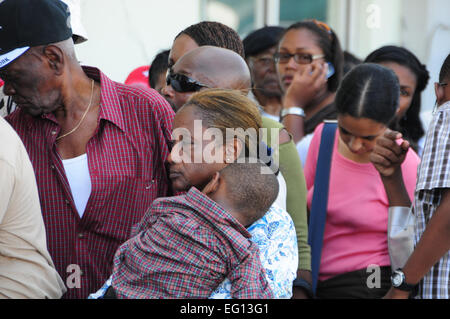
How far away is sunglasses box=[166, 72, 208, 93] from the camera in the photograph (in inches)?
108

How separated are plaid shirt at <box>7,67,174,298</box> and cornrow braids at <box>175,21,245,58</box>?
1.79ft

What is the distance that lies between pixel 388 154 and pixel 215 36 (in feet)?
3.23

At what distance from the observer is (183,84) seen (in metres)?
2.77

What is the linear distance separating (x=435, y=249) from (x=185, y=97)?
120 cm

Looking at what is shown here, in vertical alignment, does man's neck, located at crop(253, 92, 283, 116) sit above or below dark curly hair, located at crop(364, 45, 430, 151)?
below

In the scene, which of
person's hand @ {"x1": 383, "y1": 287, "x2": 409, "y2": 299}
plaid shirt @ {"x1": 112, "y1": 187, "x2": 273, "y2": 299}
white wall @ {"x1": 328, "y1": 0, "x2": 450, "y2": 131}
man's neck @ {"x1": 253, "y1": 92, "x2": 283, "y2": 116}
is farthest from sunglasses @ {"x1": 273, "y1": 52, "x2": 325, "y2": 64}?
white wall @ {"x1": 328, "y1": 0, "x2": 450, "y2": 131}

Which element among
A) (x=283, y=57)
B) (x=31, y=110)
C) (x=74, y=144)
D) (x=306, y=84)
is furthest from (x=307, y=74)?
(x=31, y=110)

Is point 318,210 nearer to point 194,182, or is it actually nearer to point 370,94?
point 370,94

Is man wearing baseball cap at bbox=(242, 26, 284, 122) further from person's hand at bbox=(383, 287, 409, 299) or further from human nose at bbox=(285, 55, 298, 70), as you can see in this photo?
person's hand at bbox=(383, 287, 409, 299)

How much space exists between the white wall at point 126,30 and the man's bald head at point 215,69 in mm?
2847

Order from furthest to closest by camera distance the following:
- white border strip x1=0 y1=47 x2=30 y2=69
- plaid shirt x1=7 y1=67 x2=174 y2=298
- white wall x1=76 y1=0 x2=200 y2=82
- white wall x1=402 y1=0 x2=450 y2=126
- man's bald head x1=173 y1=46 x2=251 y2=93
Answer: white wall x1=402 y1=0 x2=450 y2=126
white wall x1=76 y1=0 x2=200 y2=82
man's bald head x1=173 y1=46 x2=251 y2=93
plaid shirt x1=7 y1=67 x2=174 y2=298
white border strip x1=0 y1=47 x2=30 y2=69

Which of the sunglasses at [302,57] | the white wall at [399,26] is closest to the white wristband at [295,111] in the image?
the sunglasses at [302,57]
